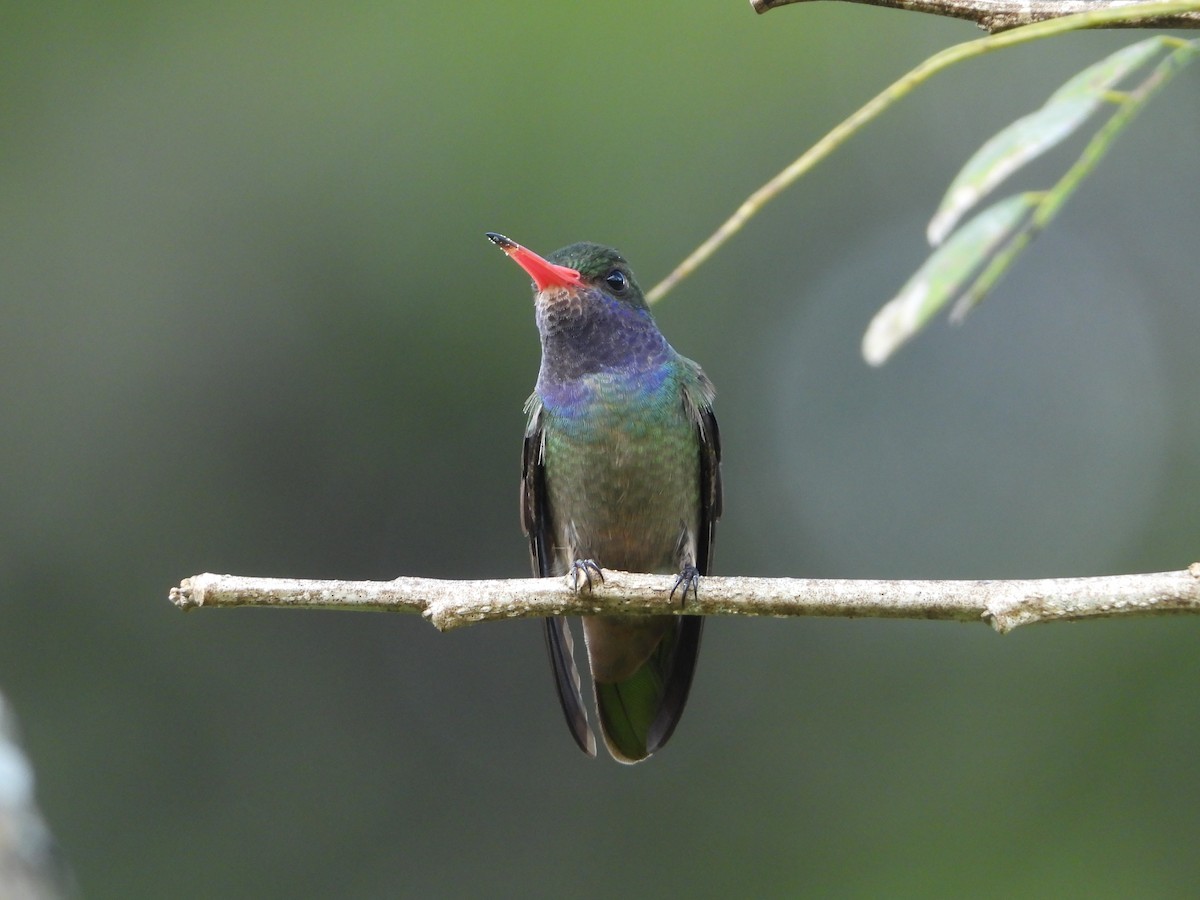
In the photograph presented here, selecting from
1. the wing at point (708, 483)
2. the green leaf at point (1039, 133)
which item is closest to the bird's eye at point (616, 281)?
the wing at point (708, 483)

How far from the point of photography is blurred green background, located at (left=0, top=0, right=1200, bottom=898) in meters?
8.48

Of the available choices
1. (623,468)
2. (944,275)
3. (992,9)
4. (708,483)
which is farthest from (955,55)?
(708,483)

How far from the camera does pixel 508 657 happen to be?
8.85 m

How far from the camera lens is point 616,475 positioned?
425 cm

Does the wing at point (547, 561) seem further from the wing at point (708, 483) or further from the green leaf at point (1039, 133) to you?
the green leaf at point (1039, 133)

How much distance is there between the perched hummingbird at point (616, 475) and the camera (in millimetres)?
4273

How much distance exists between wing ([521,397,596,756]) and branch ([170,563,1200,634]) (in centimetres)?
134

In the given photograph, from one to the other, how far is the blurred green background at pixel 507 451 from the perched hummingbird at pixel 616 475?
4.05m

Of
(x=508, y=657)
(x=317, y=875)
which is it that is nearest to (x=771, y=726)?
(x=508, y=657)

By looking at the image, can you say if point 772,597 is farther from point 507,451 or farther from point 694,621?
point 507,451

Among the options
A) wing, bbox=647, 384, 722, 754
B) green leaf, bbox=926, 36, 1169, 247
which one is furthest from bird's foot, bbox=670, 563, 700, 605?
Result: green leaf, bbox=926, 36, 1169, 247

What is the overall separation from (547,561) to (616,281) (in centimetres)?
99

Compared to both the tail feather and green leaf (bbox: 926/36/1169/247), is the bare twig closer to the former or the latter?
green leaf (bbox: 926/36/1169/247)

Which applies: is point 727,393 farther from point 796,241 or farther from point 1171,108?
point 1171,108
